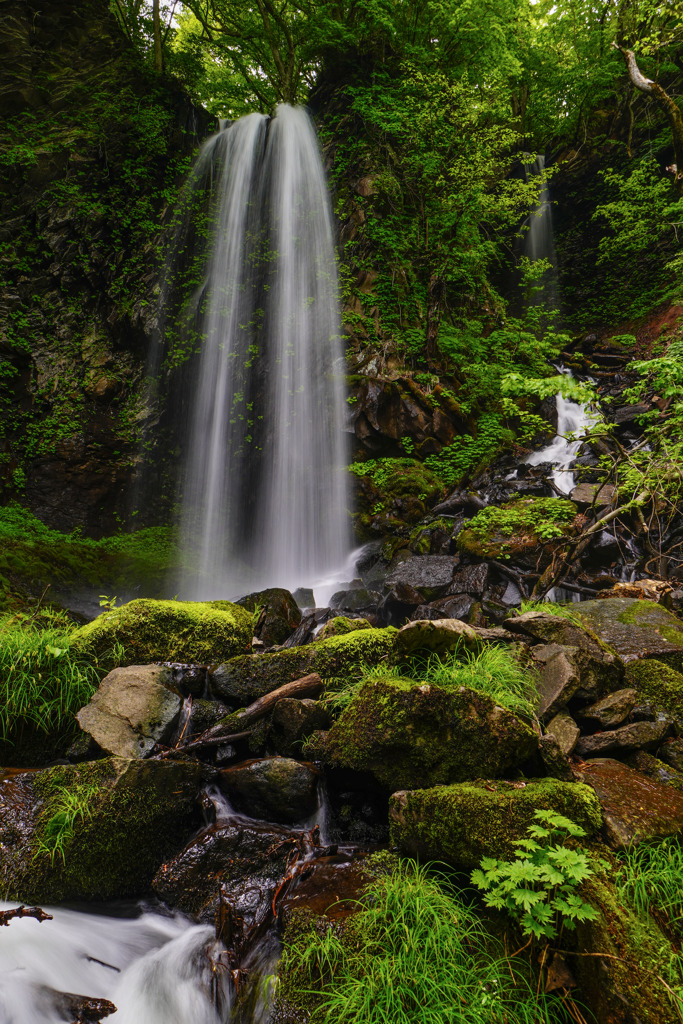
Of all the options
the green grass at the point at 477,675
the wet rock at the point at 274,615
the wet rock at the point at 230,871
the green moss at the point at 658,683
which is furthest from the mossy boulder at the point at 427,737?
the wet rock at the point at 274,615

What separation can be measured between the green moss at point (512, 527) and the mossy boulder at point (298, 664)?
3729mm

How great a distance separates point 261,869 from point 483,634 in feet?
6.95

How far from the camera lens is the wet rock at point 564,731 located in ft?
8.66

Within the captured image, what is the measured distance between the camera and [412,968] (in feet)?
6.00

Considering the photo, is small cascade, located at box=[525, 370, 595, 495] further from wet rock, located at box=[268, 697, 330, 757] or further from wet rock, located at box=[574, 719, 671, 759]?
wet rock, located at box=[268, 697, 330, 757]

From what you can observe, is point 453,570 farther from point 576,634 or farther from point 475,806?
point 475,806

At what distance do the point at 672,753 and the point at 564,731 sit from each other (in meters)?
0.61

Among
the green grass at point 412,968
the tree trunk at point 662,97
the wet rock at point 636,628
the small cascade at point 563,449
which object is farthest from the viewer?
the small cascade at point 563,449

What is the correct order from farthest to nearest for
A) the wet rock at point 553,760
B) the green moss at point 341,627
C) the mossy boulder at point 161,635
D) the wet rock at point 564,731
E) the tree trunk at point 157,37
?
the tree trunk at point 157,37 → the green moss at point 341,627 → the mossy boulder at point 161,635 → the wet rock at point 564,731 → the wet rock at point 553,760

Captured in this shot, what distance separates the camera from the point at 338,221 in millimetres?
11922

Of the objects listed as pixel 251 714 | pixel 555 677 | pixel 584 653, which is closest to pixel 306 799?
pixel 251 714

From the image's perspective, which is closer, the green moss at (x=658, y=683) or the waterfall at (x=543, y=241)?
the green moss at (x=658, y=683)

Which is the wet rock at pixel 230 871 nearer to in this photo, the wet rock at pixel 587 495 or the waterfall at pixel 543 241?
the wet rock at pixel 587 495

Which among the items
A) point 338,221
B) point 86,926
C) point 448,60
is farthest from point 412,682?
point 448,60
